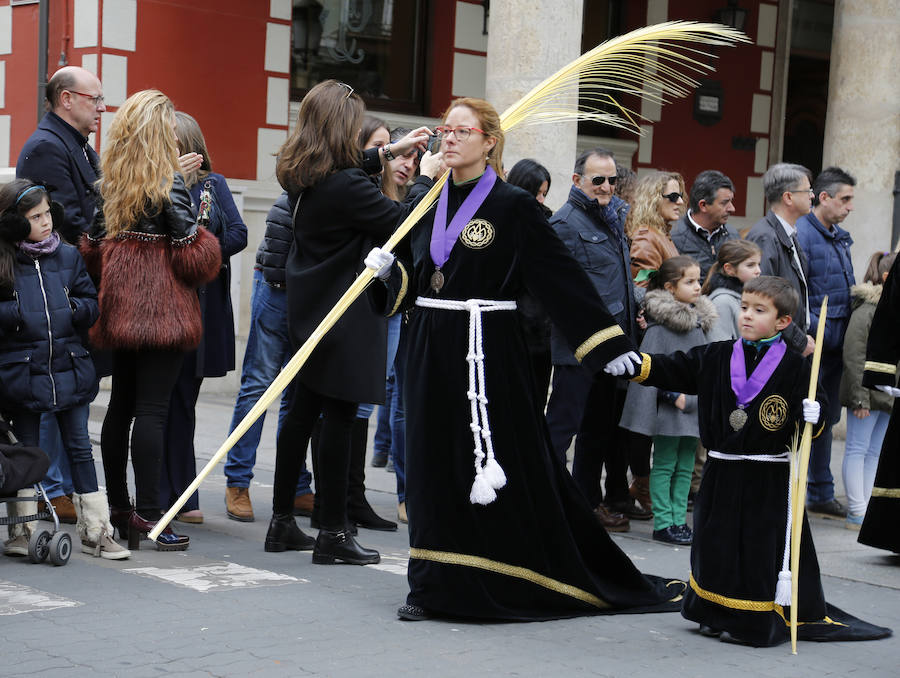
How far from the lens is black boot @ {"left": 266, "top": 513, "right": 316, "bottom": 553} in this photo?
6.00 meters

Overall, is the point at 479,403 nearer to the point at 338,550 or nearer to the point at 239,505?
the point at 338,550

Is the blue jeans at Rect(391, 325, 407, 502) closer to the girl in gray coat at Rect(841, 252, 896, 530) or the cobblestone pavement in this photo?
the cobblestone pavement

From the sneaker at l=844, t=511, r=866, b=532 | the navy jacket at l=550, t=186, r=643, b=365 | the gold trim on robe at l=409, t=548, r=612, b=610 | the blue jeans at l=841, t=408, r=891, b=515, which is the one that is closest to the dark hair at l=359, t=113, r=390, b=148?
the navy jacket at l=550, t=186, r=643, b=365

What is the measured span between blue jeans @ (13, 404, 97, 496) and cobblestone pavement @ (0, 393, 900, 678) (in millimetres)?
335

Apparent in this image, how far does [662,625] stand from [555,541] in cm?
50

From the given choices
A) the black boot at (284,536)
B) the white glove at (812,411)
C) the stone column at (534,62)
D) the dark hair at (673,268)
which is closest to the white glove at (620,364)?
the white glove at (812,411)

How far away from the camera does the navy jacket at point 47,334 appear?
18.5ft

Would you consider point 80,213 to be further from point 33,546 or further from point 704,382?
point 704,382

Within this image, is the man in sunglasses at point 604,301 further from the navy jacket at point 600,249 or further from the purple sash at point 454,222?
the purple sash at point 454,222

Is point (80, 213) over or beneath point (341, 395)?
over

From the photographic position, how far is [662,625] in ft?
16.4

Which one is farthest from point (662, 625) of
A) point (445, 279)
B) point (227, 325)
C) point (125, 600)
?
point (227, 325)

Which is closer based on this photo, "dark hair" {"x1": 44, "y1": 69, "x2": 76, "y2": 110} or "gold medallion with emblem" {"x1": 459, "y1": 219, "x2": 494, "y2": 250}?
"gold medallion with emblem" {"x1": 459, "y1": 219, "x2": 494, "y2": 250}

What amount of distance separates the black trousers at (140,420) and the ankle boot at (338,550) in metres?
0.81
